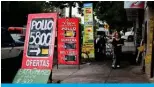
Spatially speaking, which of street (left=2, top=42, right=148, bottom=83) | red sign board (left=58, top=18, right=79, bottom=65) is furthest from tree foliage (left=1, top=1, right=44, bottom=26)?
street (left=2, top=42, right=148, bottom=83)

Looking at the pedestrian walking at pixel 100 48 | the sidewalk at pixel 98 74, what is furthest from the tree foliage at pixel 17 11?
the sidewalk at pixel 98 74

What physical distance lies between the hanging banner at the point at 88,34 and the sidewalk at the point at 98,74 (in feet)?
8.49

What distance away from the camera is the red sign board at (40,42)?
8.38 metres

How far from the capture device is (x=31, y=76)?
333 inches

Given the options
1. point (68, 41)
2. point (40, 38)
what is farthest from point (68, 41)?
point (40, 38)

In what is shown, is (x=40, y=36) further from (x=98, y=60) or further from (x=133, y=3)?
(x=98, y=60)

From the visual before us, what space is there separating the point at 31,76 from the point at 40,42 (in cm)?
75

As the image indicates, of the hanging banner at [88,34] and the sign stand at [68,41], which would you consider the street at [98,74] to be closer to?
the sign stand at [68,41]

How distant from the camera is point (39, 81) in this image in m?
8.33

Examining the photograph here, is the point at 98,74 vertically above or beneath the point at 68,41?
beneath

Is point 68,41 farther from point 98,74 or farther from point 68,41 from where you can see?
point 98,74

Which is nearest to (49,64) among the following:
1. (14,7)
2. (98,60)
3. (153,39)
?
(153,39)

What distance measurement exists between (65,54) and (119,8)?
20.6m

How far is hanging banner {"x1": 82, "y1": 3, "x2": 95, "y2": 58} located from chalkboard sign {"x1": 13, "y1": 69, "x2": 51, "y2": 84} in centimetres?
937
